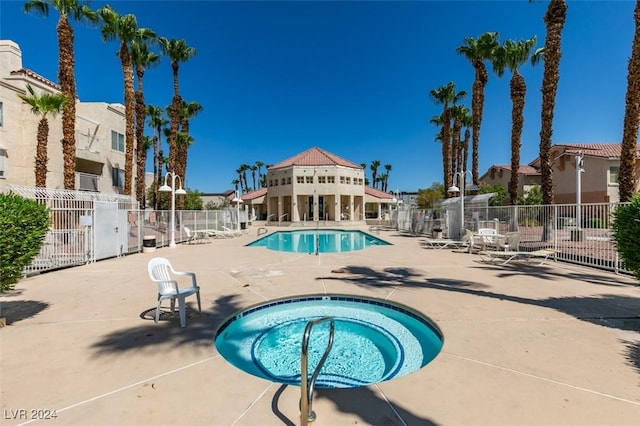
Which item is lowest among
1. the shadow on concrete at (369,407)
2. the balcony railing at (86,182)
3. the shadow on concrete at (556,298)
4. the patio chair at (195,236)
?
the shadow on concrete at (369,407)

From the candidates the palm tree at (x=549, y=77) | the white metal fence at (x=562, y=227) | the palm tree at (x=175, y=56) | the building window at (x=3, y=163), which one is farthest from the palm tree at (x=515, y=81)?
the building window at (x=3, y=163)

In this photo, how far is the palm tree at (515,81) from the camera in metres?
17.5

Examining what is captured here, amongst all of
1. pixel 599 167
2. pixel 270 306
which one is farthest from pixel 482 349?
pixel 599 167

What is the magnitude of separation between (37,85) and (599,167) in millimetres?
42437

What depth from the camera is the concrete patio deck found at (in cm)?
248

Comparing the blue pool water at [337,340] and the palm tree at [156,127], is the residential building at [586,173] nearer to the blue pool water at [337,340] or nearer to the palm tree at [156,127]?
the blue pool water at [337,340]

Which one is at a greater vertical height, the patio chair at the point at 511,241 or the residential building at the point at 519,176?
the residential building at the point at 519,176

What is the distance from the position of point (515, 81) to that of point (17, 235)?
23539mm

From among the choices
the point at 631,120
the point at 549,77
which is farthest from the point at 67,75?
the point at 631,120

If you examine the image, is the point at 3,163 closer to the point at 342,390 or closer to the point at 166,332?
the point at 166,332

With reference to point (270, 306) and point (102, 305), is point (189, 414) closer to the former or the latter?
point (270, 306)

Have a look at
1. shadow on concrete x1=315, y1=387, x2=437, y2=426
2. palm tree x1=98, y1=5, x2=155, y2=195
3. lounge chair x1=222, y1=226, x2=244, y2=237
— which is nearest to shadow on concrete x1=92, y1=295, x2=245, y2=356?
shadow on concrete x1=315, y1=387, x2=437, y2=426

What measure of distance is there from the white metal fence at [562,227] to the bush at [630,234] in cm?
200

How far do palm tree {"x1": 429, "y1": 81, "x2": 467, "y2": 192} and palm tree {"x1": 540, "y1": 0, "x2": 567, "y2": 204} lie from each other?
10.2 meters
